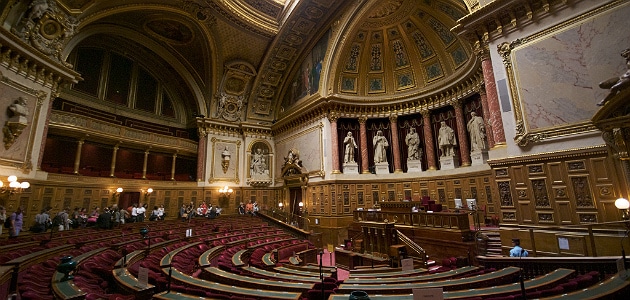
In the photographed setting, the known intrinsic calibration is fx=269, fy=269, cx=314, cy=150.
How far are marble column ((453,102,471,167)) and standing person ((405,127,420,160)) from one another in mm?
2496

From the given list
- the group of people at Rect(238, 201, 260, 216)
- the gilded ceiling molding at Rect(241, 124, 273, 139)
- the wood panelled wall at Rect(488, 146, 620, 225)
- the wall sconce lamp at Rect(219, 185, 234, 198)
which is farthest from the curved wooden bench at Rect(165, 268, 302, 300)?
the gilded ceiling molding at Rect(241, 124, 273, 139)

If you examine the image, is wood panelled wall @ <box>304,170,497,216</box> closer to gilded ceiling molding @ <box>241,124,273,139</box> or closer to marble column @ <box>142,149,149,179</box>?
gilded ceiling molding @ <box>241,124,273,139</box>

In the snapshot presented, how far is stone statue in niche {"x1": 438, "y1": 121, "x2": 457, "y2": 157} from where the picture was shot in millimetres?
16109

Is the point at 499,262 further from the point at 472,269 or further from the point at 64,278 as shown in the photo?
the point at 64,278


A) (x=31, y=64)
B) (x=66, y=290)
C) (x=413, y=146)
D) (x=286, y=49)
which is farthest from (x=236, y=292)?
(x=286, y=49)

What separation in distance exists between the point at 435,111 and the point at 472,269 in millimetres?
Result: 13528

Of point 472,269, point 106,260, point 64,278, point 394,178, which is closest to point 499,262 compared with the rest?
point 472,269

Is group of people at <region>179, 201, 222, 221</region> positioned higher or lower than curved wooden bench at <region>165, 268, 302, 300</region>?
higher

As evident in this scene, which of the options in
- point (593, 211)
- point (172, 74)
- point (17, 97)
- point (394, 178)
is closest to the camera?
point (593, 211)

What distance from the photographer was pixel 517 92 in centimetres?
867

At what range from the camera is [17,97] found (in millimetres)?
10430

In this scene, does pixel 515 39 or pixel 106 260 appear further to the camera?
pixel 515 39

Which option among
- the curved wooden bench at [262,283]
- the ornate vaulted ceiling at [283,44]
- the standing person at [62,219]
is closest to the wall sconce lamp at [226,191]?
the ornate vaulted ceiling at [283,44]

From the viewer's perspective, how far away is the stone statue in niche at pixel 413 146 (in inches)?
690
